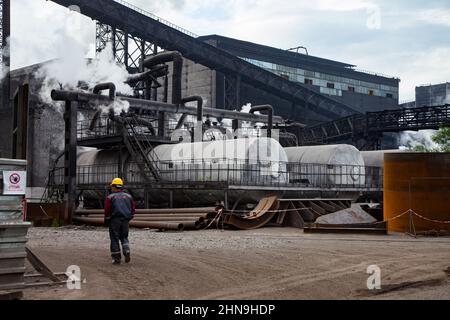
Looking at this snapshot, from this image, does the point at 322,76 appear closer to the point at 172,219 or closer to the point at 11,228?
the point at 172,219

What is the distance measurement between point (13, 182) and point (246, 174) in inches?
703

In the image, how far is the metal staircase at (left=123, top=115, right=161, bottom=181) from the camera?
2720cm

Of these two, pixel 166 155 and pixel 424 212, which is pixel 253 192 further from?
pixel 424 212

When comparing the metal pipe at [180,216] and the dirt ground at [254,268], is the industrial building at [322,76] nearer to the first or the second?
the metal pipe at [180,216]

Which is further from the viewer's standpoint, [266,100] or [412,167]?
[266,100]

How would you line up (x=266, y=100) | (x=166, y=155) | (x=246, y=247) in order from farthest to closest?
1. (x=266, y=100)
2. (x=166, y=155)
3. (x=246, y=247)

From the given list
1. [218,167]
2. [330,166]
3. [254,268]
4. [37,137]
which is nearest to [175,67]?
[218,167]

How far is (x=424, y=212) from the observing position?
1714 centimetres

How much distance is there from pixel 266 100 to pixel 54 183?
30.8 metres

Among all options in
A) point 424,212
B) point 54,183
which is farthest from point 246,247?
point 54,183

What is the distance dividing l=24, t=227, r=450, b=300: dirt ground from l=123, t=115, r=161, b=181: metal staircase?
40.1 feet

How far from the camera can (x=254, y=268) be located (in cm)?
972

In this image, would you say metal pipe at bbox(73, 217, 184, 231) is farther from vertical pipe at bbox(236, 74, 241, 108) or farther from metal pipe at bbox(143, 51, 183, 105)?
vertical pipe at bbox(236, 74, 241, 108)

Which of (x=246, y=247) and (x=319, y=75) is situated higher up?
(x=319, y=75)
